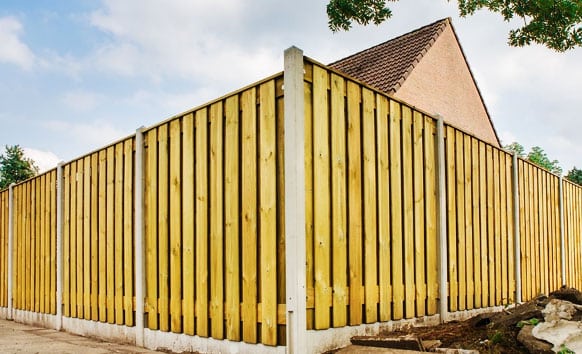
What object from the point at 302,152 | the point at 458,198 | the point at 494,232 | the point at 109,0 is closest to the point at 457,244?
the point at 458,198

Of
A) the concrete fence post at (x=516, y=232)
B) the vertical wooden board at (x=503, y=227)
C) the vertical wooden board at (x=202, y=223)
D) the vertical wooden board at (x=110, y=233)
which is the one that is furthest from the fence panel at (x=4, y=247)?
the concrete fence post at (x=516, y=232)

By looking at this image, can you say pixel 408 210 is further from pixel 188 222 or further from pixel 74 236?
pixel 74 236

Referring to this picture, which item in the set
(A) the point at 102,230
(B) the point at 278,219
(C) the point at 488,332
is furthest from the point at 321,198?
(A) the point at 102,230

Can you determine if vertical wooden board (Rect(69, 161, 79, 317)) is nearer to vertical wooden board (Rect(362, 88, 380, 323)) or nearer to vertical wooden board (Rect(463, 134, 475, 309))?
vertical wooden board (Rect(362, 88, 380, 323))

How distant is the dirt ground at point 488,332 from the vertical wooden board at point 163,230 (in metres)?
2.16

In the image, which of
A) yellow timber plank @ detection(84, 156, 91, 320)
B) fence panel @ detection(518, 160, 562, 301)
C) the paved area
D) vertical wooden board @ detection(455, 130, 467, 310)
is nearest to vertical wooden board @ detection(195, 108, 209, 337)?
the paved area

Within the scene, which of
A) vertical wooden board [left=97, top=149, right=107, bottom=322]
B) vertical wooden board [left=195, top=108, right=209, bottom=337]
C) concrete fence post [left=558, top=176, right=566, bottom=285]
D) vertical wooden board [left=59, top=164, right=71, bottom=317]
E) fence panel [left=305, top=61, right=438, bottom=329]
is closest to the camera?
fence panel [left=305, top=61, right=438, bottom=329]

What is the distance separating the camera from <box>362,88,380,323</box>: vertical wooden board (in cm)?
480

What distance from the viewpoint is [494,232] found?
7.23 metres

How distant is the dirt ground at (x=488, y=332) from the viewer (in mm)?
4426

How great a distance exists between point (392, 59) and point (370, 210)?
29.8 ft

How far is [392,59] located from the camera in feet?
43.7

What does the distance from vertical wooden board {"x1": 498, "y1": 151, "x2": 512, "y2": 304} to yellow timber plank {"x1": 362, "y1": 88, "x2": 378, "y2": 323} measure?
10.4 feet

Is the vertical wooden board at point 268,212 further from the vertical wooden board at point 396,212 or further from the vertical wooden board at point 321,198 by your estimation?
the vertical wooden board at point 396,212
